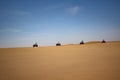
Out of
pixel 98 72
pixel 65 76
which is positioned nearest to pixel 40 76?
pixel 65 76

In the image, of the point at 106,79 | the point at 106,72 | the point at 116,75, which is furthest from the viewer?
the point at 106,72

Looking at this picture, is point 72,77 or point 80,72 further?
point 80,72

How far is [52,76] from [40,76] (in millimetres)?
332

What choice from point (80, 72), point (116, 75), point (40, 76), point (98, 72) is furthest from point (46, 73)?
point (116, 75)

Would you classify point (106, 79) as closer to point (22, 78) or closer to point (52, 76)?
point (52, 76)

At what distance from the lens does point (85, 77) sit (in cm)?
403

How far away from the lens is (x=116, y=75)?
4047 mm

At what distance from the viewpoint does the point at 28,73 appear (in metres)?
4.62

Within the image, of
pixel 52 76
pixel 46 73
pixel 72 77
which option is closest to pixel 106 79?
pixel 72 77

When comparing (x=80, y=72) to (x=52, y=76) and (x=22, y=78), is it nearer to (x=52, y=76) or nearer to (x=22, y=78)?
(x=52, y=76)

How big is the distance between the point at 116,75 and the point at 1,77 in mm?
3103

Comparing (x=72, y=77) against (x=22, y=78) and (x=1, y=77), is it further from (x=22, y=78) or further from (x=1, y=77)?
(x=1, y=77)

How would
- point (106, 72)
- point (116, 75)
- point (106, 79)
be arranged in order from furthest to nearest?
point (106, 72) < point (116, 75) < point (106, 79)

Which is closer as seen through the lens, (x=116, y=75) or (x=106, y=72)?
(x=116, y=75)
